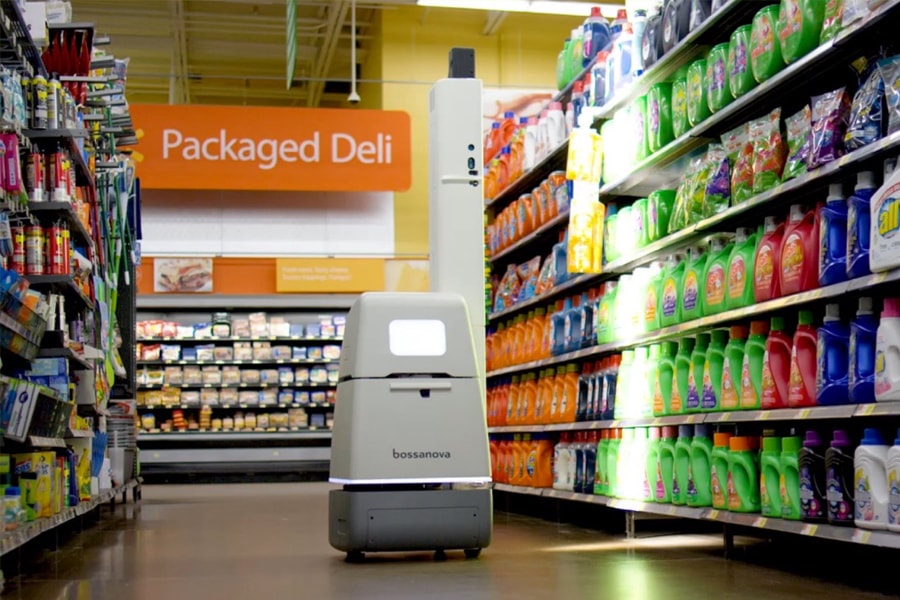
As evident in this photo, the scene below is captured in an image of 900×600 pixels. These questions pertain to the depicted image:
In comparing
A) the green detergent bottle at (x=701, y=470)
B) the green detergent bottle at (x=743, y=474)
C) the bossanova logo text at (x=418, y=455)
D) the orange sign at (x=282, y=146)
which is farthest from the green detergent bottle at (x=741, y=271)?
the orange sign at (x=282, y=146)

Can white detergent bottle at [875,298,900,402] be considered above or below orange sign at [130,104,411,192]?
below

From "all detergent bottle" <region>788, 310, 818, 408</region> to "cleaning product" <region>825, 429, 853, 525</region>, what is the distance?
0.21 meters

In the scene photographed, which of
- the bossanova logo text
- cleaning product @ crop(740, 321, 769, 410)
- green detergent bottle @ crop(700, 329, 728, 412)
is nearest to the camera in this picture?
cleaning product @ crop(740, 321, 769, 410)

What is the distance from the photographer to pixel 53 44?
6352mm

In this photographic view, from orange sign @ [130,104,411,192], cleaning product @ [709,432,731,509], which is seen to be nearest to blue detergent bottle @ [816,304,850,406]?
cleaning product @ [709,432,731,509]

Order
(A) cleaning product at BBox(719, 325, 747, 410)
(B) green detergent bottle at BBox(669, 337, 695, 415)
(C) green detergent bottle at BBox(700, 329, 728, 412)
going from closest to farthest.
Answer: (A) cleaning product at BBox(719, 325, 747, 410), (C) green detergent bottle at BBox(700, 329, 728, 412), (B) green detergent bottle at BBox(669, 337, 695, 415)

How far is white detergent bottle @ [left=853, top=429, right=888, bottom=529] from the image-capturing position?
3475 millimetres

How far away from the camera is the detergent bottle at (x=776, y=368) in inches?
164

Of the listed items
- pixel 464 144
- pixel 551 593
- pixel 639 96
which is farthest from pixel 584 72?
pixel 551 593

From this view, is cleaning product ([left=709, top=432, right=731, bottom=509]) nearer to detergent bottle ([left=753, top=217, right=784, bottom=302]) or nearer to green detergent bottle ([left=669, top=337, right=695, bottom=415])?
green detergent bottle ([left=669, top=337, right=695, bottom=415])

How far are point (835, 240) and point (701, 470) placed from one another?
1.40 m

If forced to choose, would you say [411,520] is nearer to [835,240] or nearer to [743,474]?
[743,474]

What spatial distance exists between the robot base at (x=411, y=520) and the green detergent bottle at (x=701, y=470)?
2.78 ft

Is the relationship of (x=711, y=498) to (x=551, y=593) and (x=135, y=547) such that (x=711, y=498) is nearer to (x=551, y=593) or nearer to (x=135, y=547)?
(x=551, y=593)
